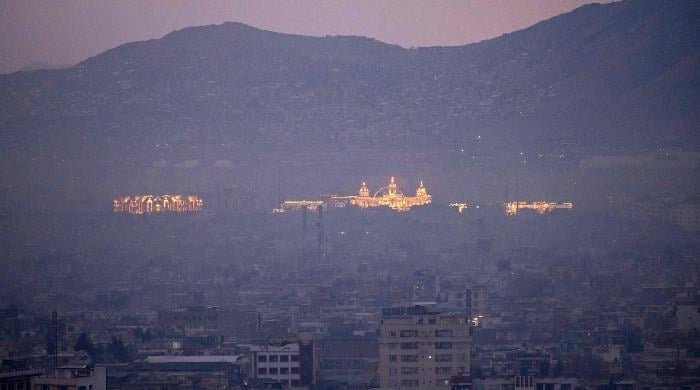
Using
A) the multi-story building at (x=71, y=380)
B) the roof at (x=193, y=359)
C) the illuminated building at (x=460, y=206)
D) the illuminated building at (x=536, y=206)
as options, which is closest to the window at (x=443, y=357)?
the roof at (x=193, y=359)

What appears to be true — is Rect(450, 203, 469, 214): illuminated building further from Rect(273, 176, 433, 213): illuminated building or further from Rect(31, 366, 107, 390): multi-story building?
Rect(31, 366, 107, 390): multi-story building

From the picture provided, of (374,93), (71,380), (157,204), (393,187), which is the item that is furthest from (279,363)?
(374,93)

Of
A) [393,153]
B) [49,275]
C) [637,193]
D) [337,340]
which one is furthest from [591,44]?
[337,340]

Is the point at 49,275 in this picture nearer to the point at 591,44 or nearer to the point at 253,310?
the point at 253,310

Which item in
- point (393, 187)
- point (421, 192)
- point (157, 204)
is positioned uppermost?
point (393, 187)

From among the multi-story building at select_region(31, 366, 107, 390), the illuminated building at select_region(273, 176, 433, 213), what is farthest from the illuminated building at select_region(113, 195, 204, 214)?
the multi-story building at select_region(31, 366, 107, 390)

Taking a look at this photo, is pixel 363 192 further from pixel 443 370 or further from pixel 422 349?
pixel 443 370
